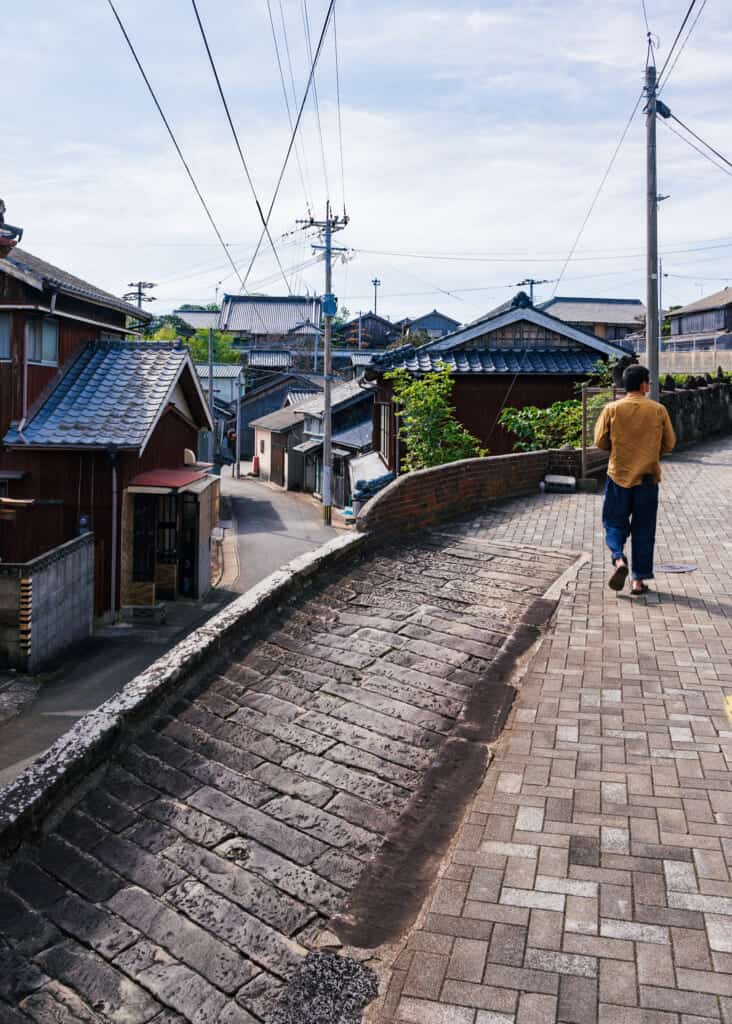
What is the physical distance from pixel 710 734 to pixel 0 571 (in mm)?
11861

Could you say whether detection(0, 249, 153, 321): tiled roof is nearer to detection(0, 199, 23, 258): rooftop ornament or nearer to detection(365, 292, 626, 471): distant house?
detection(0, 199, 23, 258): rooftop ornament

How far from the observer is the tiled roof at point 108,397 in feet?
58.4

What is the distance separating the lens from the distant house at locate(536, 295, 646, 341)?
7138 cm

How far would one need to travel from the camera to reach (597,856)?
13.9ft

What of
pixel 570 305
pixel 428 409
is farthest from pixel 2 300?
pixel 570 305

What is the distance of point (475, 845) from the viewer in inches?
175

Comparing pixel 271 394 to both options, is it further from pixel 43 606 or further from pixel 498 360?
pixel 43 606

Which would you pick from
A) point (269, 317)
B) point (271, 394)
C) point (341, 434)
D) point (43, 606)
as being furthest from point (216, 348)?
point (43, 606)

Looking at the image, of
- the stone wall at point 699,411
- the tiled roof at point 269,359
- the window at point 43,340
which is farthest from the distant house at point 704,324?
the window at point 43,340

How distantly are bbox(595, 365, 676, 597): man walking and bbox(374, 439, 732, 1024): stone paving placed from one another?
889 mm

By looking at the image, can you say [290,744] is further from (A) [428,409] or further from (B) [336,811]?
(A) [428,409]

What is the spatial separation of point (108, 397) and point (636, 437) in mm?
13713

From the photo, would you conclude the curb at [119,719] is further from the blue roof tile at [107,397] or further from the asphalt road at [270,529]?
the asphalt road at [270,529]

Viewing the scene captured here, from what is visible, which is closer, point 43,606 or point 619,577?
point 619,577
